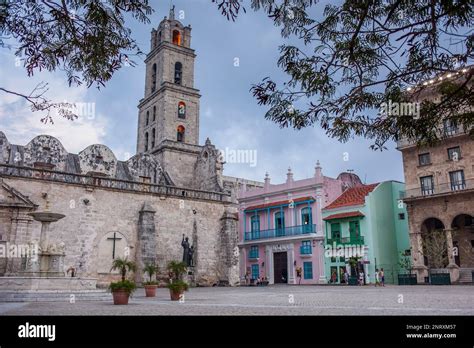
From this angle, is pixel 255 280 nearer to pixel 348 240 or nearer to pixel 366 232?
pixel 348 240

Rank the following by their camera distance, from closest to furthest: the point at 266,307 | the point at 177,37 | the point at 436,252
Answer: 1. the point at 266,307
2. the point at 436,252
3. the point at 177,37

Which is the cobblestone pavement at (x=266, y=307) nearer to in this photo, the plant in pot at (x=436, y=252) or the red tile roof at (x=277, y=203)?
the plant in pot at (x=436, y=252)

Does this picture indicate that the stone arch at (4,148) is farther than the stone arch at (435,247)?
No

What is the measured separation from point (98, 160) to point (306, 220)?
17.6 meters

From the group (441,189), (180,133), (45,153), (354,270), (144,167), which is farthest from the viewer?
(180,133)

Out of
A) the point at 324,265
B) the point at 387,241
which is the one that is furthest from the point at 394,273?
the point at 324,265

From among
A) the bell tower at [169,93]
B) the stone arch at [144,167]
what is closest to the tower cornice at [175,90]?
the bell tower at [169,93]

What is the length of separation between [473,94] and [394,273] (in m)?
31.1

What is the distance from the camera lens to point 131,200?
88.4ft

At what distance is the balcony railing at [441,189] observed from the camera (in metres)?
29.7

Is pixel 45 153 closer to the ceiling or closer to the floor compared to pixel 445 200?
closer to the ceiling


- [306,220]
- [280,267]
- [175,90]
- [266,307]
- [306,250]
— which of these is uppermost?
[175,90]

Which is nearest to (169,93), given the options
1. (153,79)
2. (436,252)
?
(153,79)

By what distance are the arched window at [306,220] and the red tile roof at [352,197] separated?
5.79ft
